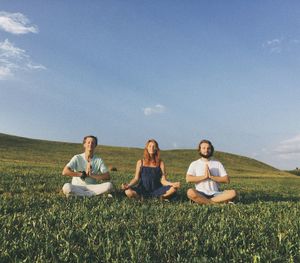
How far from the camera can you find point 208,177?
13172mm

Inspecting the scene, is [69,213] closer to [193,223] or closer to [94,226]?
[94,226]

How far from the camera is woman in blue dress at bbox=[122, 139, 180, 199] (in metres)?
13.7

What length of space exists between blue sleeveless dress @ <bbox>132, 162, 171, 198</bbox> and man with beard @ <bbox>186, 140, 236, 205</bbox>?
1.19 meters

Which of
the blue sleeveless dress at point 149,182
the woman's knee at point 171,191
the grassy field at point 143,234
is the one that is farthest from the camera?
the blue sleeveless dress at point 149,182

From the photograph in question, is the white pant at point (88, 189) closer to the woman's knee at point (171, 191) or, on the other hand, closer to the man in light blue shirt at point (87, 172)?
the man in light blue shirt at point (87, 172)

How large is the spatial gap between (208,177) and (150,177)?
2.06m

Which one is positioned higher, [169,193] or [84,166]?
[84,166]

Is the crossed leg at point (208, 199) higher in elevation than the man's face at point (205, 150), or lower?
lower

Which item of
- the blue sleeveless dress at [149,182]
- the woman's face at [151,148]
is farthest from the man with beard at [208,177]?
the woman's face at [151,148]

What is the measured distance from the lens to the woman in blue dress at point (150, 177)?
13659 millimetres

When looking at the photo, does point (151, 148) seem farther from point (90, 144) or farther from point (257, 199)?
point (257, 199)

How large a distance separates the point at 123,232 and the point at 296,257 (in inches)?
116

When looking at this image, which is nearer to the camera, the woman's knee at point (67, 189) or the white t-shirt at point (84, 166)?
the woman's knee at point (67, 189)

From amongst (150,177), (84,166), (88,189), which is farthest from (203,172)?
(84,166)
